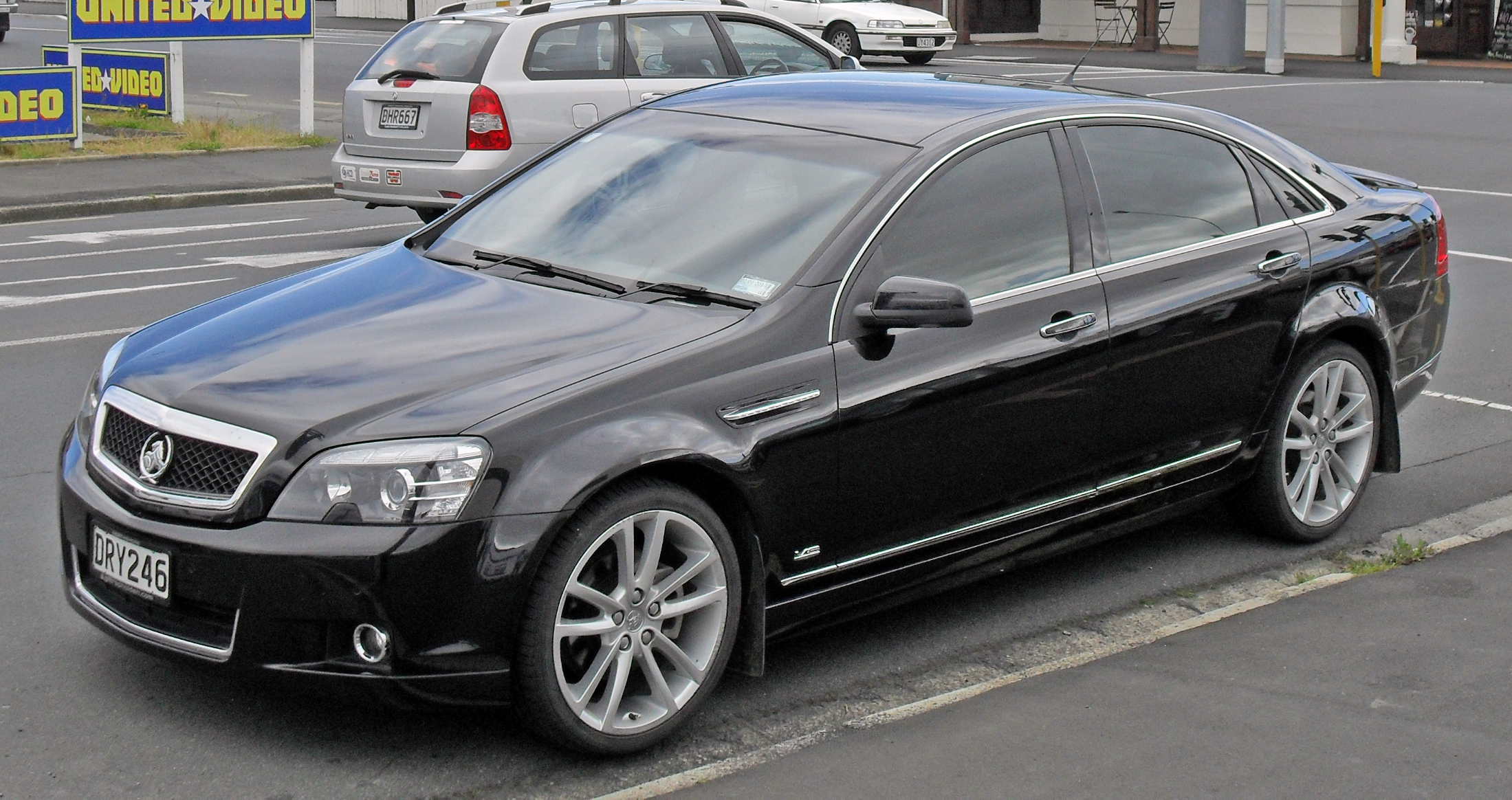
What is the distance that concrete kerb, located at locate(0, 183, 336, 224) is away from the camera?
48.4 ft

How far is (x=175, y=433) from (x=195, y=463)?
0.11 m

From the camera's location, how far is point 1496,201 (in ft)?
50.6

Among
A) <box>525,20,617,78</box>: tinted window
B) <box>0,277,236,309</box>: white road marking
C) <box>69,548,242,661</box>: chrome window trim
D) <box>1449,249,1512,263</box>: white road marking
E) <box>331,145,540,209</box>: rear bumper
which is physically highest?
<box>525,20,617,78</box>: tinted window

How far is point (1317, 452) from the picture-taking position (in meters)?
5.96

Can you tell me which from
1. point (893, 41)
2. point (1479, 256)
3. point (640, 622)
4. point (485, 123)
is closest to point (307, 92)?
point (485, 123)

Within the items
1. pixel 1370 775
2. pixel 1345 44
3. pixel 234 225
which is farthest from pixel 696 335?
pixel 1345 44

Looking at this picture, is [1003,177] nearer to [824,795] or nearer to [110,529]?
[824,795]

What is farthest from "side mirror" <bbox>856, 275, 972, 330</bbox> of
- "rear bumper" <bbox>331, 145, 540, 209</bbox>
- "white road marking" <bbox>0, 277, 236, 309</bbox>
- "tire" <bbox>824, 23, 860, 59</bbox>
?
"tire" <bbox>824, 23, 860, 59</bbox>

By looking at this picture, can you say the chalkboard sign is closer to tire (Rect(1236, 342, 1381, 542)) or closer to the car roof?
tire (Rect(1236, 342, 1381, 542))

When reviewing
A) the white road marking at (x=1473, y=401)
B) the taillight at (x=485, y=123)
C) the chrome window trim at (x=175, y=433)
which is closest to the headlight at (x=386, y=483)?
the chrome window trim at (x=175, y=433)

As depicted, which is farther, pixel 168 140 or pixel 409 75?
pixel 168 140

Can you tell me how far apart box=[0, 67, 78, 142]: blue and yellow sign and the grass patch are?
141 millimetres

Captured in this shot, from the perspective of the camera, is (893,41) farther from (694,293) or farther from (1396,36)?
(694,293)

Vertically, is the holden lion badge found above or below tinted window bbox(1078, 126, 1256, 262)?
below
